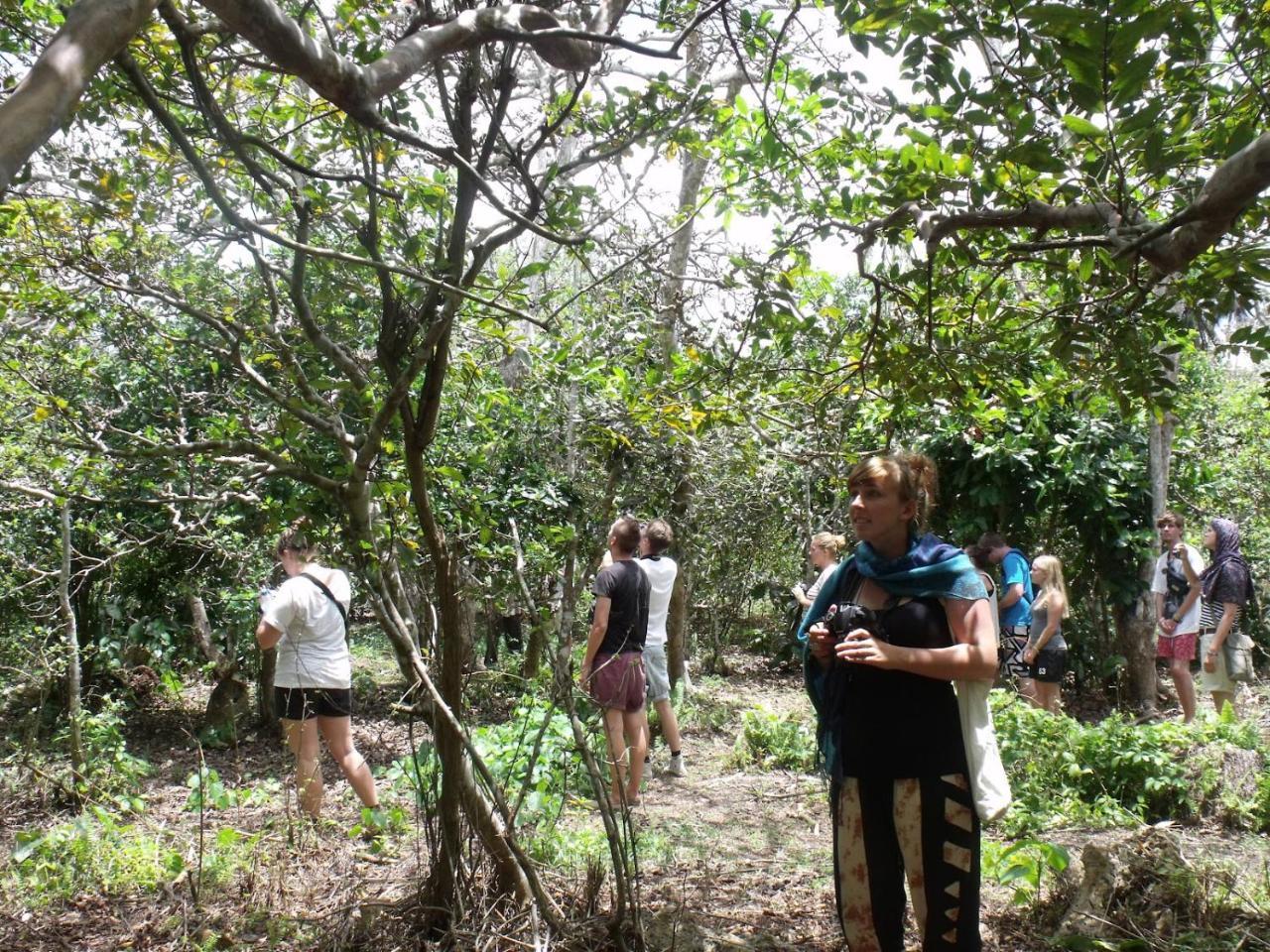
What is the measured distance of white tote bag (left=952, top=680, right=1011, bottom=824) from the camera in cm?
267

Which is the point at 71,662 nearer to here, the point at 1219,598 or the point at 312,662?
the point at 312,662

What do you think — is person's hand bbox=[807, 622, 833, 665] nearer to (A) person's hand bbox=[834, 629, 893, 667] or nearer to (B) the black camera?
(B) the black camera

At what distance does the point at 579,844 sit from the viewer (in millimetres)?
4238

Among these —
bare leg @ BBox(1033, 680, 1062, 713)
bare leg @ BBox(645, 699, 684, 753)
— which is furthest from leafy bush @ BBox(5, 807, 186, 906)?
bare leg @ BBox(1033, 680, 1062, 713)

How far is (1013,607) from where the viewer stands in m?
7.64

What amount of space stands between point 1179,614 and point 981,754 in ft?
Answer: 18.0

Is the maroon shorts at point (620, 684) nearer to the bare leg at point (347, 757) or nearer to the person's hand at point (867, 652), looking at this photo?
the bare leg at point (347, 757)

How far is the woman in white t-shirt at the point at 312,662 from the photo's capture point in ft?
15.9

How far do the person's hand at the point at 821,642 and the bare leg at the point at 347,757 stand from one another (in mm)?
2810

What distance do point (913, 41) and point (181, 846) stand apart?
4.54 metres

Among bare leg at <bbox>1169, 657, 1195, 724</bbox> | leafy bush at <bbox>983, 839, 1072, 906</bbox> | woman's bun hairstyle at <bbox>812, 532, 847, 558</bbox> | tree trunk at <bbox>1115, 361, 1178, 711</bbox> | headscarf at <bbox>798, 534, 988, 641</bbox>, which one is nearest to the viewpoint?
headscarf at <bbox>798, 534, 988, 641</bbox>

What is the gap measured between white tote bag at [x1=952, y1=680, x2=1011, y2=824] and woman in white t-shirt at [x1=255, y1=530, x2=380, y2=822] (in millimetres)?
3143

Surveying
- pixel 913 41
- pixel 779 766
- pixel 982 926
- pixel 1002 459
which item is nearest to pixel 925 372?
pixel 913 41

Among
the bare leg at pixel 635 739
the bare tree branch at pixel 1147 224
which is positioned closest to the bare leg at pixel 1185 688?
the bare leg at pixel 635 739
